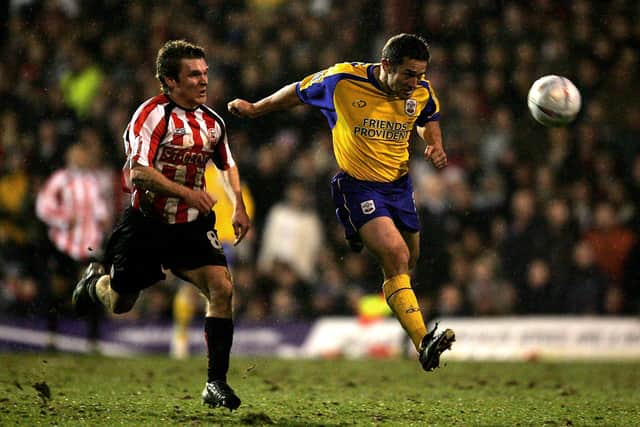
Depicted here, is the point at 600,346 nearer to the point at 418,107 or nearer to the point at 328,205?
the point at 328,205

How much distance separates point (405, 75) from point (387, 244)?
110 centimetres

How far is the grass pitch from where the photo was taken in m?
5.95

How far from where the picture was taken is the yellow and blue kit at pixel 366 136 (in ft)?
23.3

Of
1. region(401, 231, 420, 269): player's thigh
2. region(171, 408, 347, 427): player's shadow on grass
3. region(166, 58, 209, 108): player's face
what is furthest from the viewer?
region(401, 231, 420, 269): player's thigh

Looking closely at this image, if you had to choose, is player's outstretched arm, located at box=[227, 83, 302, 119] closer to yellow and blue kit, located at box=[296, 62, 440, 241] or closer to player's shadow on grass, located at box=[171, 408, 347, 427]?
yellow and blue kit, located at box=[296, 62, 440, 241]

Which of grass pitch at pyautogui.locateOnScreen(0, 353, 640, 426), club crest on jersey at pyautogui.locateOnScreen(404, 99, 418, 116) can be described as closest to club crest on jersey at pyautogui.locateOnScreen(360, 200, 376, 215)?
club crest on jersey at pyautogui.locateOnScreen(404, 99, 418, 116)

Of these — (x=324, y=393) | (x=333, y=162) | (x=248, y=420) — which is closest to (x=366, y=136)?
(x=324, y=393)

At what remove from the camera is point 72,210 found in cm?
1163

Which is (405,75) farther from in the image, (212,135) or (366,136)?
(212,135)

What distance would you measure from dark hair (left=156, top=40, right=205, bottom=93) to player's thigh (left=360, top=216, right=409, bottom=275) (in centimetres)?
162

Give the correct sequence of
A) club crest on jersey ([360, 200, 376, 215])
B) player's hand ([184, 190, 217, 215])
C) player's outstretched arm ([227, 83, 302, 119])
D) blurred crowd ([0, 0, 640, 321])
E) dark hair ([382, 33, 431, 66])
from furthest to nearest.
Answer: blurred crowd ([0, 0, 640, 321]) < player's outstretched arm ([227, 83, 302, 119]) < club crest on jersey ([360, 200, 376, 215]) < dark hair ([382, 33, 431, 66]) < player's hand ([184, 190, 217, 215])

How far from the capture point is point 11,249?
42.3ft

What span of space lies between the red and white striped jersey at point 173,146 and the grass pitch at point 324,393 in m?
1.25

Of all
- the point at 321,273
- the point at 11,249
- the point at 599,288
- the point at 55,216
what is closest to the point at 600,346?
the point at 599,288
